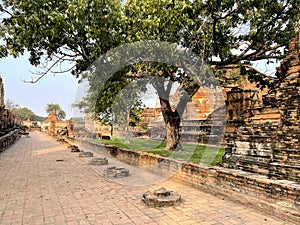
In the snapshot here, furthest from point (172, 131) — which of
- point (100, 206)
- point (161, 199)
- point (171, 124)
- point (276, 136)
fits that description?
point (100, 206)

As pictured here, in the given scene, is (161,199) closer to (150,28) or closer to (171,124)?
(150,28)

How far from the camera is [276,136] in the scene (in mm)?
5793

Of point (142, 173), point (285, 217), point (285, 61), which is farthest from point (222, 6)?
point (285, 217)

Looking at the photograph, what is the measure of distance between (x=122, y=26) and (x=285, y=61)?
4.78m

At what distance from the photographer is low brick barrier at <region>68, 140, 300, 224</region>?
4.31m

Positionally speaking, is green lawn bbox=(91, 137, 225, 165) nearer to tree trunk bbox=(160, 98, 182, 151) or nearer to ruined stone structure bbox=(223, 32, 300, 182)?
tree trunk bbox=(160, 98, 182, 151)

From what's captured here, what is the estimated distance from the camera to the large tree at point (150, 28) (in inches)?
289

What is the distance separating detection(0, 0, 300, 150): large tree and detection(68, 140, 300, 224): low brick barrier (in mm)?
3403

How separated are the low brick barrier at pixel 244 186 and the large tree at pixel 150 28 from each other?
3403 mm

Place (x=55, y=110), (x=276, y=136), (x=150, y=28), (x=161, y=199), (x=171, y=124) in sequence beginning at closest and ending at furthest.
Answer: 1. (x=161, y=199)
2. (x=276, y=136)
3. (x=150, y=28)
4. (x=171, y=124)
5. (x=55, y=110)

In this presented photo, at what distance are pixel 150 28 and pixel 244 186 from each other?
16.1ft

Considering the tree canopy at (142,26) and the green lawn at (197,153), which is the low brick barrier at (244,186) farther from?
the tree canopy at (142,26)

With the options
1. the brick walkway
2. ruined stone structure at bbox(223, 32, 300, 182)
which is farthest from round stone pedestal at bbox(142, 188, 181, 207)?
ruined stone structure at bbox(223, 32, 300, 182)

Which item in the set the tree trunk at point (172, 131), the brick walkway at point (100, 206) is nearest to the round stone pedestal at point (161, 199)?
the brick walkway at point (100, 206)
